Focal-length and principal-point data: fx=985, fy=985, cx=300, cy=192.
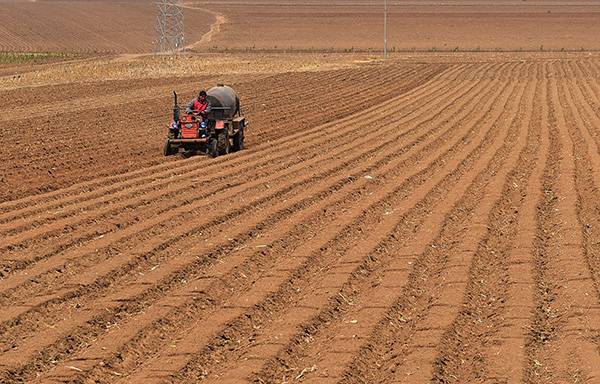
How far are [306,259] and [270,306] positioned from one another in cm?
173

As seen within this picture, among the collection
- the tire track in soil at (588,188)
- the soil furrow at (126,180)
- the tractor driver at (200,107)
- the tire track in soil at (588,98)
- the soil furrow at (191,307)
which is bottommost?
the tire track in soil at (588,98)

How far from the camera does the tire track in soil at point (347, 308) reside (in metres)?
7.54

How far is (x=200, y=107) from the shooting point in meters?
19.1

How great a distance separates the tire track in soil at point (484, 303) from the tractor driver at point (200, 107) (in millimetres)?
6514

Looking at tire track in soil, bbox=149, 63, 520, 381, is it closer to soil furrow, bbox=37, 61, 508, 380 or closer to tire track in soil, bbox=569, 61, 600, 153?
soil furrow, bbox=37, 61, 508, 380

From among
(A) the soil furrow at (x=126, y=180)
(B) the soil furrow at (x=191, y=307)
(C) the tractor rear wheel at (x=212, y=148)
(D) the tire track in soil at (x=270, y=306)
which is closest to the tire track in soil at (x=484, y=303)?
(D) the tire track in soil at (x=270, y=306)

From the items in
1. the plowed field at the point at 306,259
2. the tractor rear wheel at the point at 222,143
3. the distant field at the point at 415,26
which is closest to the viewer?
the plowed field at the point at 306,259

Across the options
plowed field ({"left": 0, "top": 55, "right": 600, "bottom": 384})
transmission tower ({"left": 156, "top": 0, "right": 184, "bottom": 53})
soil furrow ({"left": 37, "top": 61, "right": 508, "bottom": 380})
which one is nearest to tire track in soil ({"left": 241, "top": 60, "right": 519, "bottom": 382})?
plowed field ({"left": 0, "top": 55, "right": 600, "bottom": 384})

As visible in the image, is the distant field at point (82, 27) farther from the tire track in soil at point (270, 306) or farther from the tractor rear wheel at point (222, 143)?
the tire track in soil at point (270, 306)

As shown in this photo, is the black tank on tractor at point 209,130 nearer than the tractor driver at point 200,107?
Yes

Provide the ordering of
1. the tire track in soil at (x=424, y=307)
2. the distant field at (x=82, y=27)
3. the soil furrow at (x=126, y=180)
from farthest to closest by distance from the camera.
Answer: the distant field at (x=82, y=27)
the soil furrow at (x=126, y=180)
the tire track in soil at (x=424, y=307)

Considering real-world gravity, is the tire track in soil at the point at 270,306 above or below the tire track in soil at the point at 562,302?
above

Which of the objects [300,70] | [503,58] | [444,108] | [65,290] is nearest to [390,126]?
[444,108]

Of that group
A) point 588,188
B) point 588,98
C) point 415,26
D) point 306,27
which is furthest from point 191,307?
point 306,27
